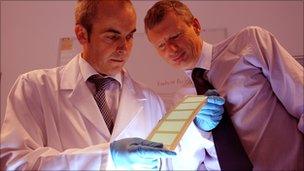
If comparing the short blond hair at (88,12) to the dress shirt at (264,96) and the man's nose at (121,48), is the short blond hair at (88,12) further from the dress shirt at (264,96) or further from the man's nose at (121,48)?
the dress shirt at (264,96)

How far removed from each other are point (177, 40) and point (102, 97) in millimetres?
353

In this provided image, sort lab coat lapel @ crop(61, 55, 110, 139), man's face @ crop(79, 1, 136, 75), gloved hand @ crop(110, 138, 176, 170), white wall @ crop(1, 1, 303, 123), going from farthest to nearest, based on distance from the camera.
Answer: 1. white wall @ crop(1, 1, 303, 123)
2. man's face @ crop(79, 1, 136, 75)
3. lab coat lapel @ crop(61, 55, 110, 139)
4. gloved hand @ crop(110, 138, 176, 170)

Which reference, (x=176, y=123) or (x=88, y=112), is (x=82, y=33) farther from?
(x=176, y=123)

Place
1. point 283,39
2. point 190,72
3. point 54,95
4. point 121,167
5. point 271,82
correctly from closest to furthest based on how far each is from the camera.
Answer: point 121,167
point 271,82
point 54,95
point 190,72
point 283,39

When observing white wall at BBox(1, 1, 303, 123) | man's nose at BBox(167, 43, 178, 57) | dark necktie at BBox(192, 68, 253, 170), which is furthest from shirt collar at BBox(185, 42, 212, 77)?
white wall at BBox(1, 1, 303, 123)

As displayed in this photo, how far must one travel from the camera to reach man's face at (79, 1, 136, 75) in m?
1.19

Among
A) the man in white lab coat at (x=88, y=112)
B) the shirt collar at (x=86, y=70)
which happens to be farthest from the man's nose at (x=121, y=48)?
the shirt collar at (x=86, y=70)

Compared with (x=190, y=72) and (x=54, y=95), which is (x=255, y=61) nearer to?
(x=190, y=72)

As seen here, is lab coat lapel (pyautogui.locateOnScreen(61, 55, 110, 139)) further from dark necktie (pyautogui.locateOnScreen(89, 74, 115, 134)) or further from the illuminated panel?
the illuminated panel

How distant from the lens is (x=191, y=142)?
1.18 metres

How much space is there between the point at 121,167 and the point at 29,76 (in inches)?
20.3

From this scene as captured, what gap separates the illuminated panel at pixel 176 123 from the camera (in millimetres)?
812

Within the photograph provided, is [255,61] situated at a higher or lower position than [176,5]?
lower

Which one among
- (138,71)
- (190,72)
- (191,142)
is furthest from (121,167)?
(138,71)
